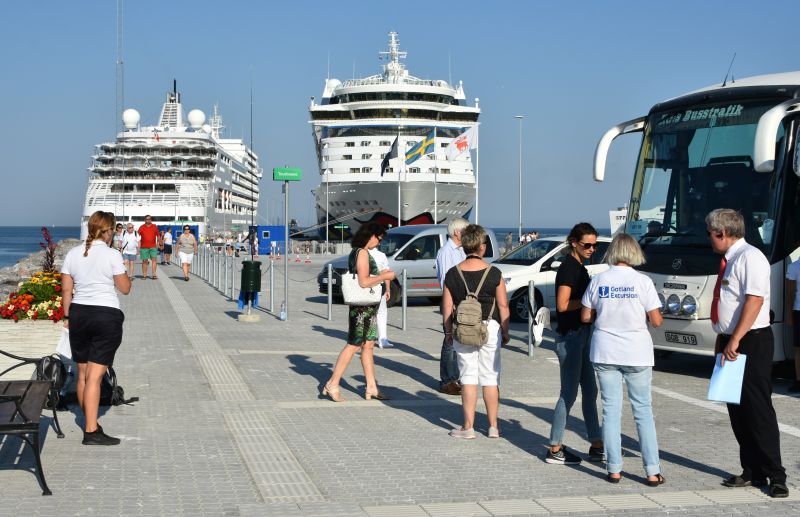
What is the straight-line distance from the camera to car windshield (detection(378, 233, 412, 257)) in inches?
778

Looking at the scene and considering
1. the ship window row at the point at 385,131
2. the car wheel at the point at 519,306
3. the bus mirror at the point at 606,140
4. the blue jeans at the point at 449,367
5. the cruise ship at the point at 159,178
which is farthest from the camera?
the cruise ship at the point at 159,178

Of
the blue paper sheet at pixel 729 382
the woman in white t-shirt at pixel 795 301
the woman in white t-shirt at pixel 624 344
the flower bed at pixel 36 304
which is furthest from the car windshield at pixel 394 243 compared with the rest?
the blue paper sheet at pixel 729 382

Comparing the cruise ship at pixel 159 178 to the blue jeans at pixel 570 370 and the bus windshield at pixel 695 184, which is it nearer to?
the bus windshield at pixel 695 184

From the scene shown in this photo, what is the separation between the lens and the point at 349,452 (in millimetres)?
6902

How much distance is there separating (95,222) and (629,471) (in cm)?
416

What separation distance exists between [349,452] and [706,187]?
5.96m

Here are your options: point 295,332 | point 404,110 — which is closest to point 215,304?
point 295,332

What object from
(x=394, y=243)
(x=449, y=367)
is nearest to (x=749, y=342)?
(x=449, y=367)

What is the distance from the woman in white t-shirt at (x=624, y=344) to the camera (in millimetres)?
6008

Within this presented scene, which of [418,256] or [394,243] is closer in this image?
[418,256]

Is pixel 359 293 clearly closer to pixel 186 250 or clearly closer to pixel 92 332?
pixel 92 332

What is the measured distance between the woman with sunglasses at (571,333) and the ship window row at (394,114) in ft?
183

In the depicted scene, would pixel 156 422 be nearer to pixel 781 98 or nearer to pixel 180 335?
pixel 180 335

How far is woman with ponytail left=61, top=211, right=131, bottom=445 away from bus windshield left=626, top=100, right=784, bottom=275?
20.5 ft
